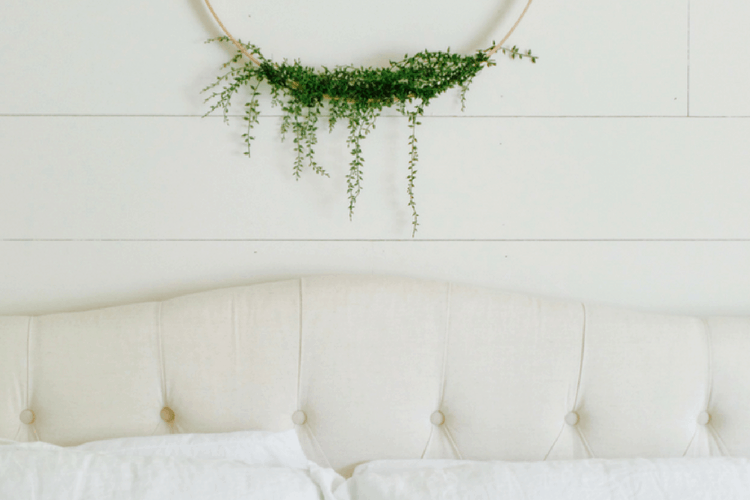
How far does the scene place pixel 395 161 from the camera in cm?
103

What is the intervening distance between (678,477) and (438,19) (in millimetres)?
886

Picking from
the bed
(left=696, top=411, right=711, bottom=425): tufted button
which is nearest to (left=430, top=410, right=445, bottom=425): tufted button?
the bed

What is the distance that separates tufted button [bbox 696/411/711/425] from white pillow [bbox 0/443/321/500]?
28.1 inches

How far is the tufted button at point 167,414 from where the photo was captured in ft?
3.14

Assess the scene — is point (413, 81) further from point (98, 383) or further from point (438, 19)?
point (98, 383)

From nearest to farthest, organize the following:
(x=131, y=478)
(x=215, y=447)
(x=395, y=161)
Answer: (x=131, y=478)
(x=215, y=447)
(x=395, y=161)

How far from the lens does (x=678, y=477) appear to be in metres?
0.80

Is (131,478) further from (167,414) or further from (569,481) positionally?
(569,481)

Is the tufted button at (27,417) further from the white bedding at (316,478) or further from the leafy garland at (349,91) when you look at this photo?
the leafy garland at (349,91)

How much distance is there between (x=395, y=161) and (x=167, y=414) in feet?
2.11

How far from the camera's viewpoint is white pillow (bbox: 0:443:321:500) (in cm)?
72

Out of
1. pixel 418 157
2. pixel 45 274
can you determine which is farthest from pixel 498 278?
pixel 45 274

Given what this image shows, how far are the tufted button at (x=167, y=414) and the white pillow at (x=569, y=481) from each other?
36 centimetres

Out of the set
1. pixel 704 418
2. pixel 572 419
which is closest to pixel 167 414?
pixel 572 419
